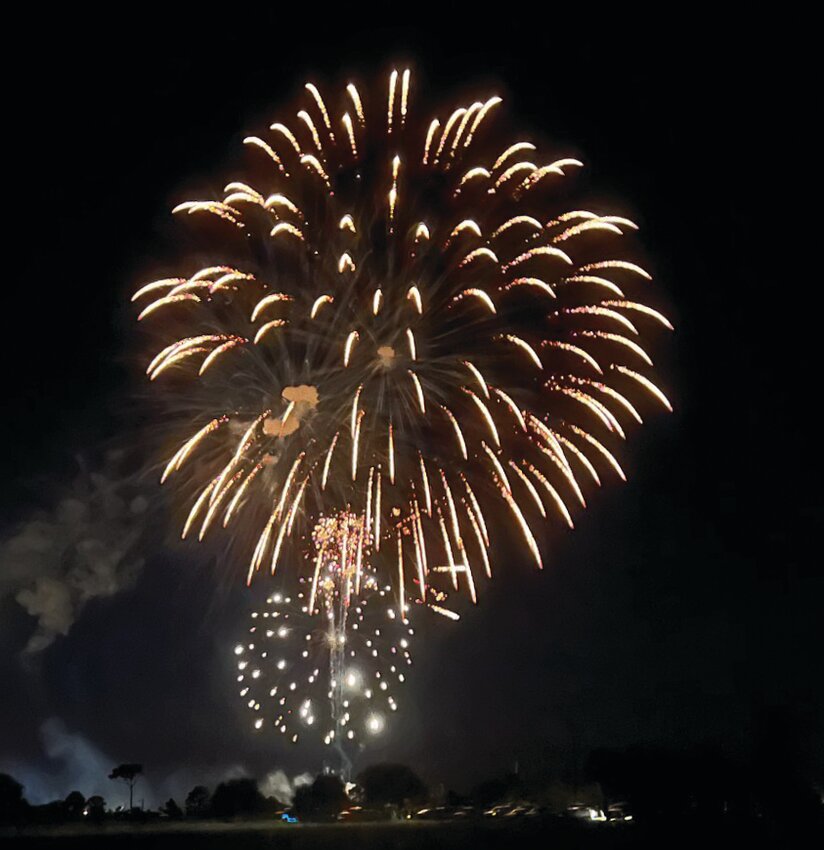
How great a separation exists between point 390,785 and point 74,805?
74.3 feet

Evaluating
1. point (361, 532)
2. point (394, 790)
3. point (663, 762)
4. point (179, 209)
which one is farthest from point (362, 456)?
point (394, 790)

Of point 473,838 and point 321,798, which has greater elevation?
point 321,798

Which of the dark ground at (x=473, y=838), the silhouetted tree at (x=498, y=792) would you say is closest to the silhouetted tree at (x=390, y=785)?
the silhouetted tree at (x=498, y=792)

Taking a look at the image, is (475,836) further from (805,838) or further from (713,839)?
(805,838)

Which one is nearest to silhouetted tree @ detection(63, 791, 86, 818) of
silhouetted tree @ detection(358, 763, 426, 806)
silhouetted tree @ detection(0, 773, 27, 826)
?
silhouetted tree @ detection(0, 773, 27, 826)

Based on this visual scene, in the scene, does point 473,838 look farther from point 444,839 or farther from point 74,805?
point 74,805

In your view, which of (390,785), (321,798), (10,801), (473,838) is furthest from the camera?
(390,785)

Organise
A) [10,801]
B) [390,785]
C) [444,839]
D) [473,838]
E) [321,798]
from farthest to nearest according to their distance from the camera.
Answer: [390,785], [321,798], [10,801], [473,838], [444,839]

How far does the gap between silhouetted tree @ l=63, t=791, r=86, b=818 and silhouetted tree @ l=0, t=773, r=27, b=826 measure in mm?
2608

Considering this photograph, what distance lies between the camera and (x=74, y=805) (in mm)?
60625

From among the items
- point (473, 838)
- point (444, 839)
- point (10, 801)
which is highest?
point (10, 801)

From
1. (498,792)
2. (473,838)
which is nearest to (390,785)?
(498,792)

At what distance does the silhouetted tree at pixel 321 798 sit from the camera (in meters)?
55.4

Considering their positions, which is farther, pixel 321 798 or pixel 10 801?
pixel 321 798
